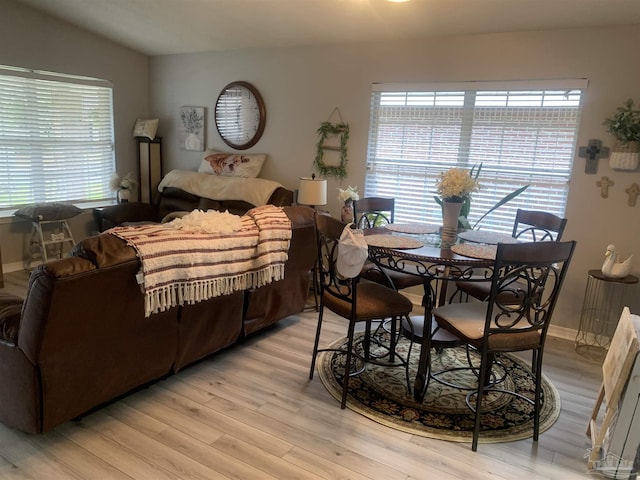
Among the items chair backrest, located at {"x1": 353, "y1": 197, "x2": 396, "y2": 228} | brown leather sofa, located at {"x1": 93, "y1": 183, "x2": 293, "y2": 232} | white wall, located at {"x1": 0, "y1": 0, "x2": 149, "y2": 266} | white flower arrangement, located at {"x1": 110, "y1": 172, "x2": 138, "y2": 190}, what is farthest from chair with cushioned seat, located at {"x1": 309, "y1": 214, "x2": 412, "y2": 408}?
white wall, located at {"x1": 0, "y1": 0, "x2": 149, "y2": 266}

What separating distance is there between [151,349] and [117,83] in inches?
164

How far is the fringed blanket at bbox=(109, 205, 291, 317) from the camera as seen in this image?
217 centimetres

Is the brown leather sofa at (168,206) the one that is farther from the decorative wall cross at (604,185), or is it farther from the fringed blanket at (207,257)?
the decorative wall cross at (604,185)

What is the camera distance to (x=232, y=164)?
498 cm

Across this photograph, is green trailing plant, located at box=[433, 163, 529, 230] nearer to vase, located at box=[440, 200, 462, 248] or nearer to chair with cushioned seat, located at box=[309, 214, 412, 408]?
vase, located at box=[440, 200, 462, 248]

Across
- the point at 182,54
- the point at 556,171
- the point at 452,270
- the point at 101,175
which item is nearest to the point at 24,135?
the point at 101,175

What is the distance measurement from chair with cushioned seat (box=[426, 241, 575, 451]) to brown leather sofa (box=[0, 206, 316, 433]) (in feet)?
4.88

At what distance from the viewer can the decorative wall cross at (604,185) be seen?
332cm

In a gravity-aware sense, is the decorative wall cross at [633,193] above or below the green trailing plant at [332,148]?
below

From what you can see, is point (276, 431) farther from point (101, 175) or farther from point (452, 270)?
point (101, 175)

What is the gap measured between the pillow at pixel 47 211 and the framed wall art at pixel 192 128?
1473mm

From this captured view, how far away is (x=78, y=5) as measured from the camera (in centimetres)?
435

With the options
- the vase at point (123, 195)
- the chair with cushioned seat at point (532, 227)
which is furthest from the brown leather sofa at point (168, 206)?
the chair with cushioned seat at point (532, 227)

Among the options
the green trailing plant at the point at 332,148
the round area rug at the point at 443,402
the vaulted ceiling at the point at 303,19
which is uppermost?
the vaulted ceiling at the point at 303,19
